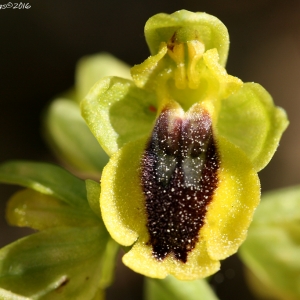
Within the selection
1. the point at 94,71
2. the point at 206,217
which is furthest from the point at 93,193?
the point at 94,71

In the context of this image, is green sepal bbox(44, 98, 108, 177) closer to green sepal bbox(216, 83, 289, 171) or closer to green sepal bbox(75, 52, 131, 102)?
green sepal bbox(75, 52, 131, 102)

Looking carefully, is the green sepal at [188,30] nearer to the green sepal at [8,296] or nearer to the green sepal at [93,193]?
the green sepal at [93,193]

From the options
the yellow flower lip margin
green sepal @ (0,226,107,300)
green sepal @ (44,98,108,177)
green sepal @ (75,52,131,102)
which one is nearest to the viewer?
the yellow flower lip margin

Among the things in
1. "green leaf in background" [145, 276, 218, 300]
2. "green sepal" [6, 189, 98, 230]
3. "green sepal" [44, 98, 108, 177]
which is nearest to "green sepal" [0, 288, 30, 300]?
"green sepal" [6, 189, 98, 230]

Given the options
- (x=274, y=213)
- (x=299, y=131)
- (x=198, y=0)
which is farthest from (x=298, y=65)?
(x=274, y=213)

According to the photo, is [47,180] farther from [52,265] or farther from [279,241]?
[279,241]

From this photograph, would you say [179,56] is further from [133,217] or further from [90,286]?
[90,286]
